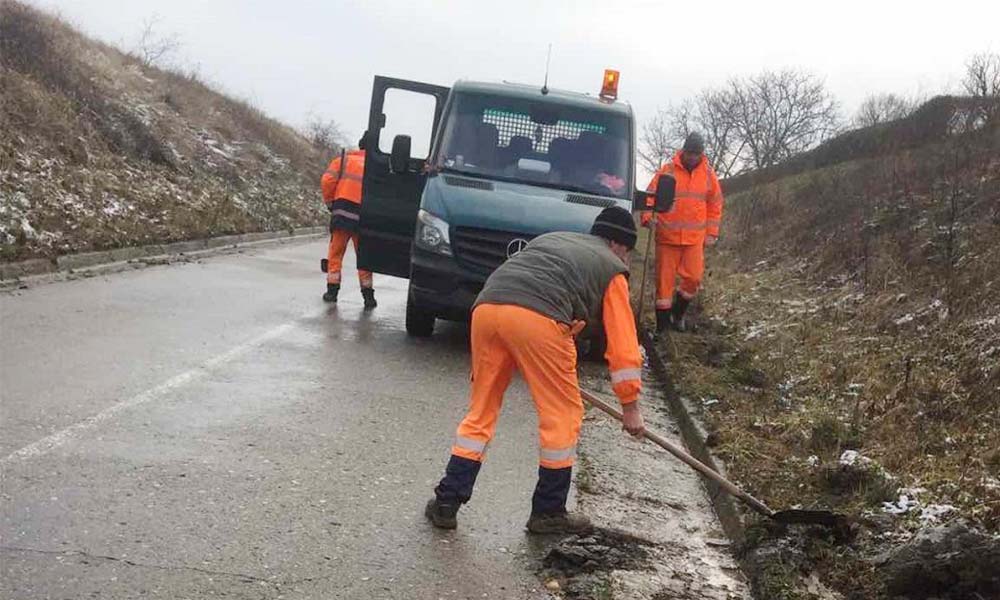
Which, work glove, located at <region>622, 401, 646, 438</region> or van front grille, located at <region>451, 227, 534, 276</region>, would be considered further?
van front grille, located at <region>451, 227, 534, 276</region>

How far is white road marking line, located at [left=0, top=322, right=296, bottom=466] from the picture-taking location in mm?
4977

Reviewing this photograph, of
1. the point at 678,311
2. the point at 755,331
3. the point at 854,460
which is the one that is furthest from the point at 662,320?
the point at 854,460

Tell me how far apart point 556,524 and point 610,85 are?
20.9 feet

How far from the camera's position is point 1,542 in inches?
151

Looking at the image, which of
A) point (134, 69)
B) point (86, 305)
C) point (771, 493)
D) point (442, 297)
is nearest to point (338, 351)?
point (442, 297)

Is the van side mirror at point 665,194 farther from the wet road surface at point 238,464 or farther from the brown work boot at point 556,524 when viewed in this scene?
the brown work boot at point 556,524

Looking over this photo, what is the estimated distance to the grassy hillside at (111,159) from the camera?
46.1ft

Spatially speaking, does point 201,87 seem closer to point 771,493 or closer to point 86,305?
point 86,305

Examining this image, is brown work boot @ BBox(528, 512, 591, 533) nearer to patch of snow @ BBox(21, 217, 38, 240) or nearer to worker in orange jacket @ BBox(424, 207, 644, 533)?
worker in orange jacket @ BBox(424, 207, 644, 533)

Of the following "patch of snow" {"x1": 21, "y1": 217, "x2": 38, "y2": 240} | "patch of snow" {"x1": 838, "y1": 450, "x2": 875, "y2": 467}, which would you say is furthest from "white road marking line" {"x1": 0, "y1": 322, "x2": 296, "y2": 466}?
"patch of snow" {"x1": 21, "y1": 217, "x2": 38, "y2": 240}

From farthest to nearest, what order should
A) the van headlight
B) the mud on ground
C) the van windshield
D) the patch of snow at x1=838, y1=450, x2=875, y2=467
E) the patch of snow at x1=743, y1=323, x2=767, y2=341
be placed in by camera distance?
the patch of snow at x1=743, y1=323, x2=767, y2=341 → the van windshield → the van headlight → the patch of snow at x1=838, y1=450, x2=875, y2=467 → the mud on ground

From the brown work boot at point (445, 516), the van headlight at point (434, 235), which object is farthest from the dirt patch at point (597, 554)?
the van headlight at point (434, 235)

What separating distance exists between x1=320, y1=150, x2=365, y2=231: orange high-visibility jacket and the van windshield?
1922 mm

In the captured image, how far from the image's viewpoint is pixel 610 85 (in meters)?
10.0
